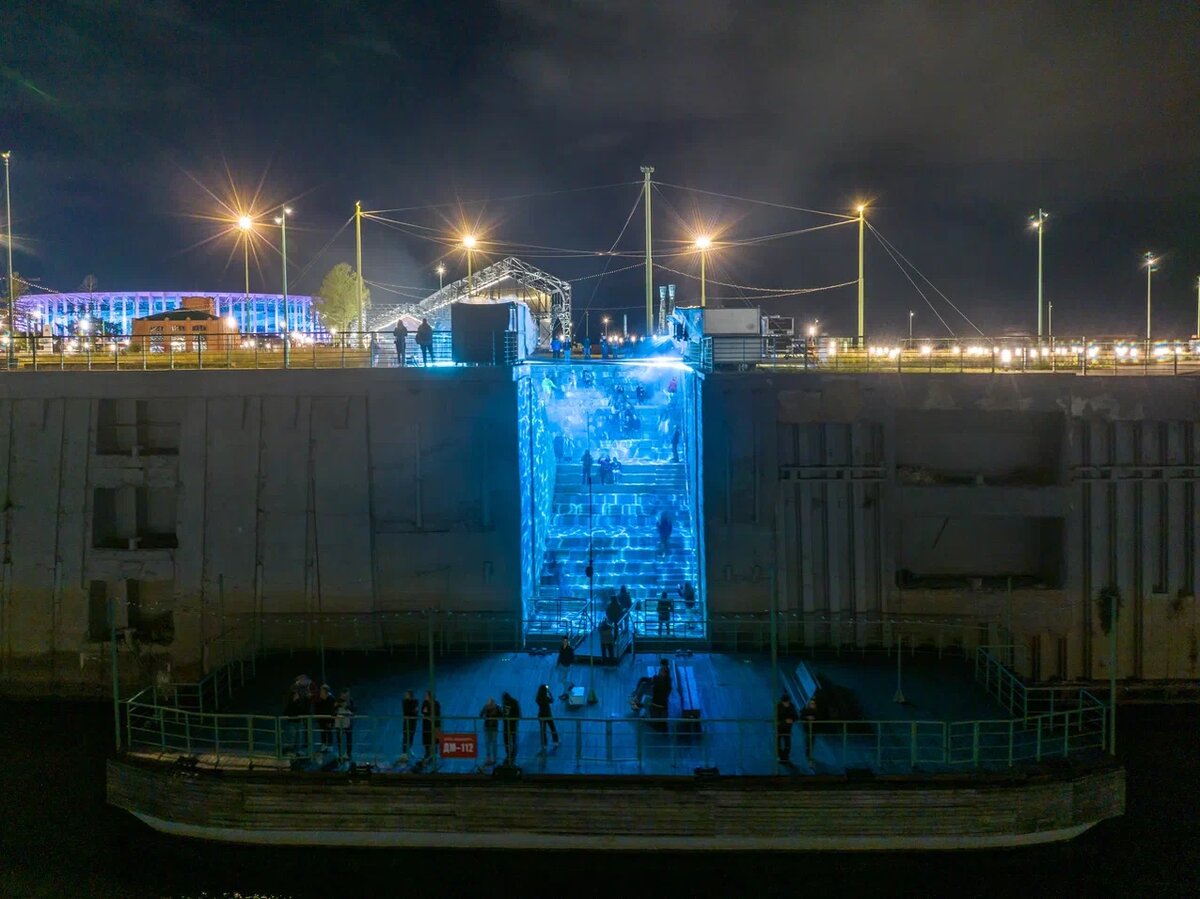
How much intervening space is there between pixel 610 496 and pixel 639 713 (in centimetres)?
958

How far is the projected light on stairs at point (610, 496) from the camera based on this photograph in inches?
790

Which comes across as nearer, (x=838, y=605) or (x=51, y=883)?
(x=51, y=883)

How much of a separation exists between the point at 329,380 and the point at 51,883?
1109 centimetres

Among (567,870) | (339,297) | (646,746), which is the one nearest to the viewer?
(567,870)

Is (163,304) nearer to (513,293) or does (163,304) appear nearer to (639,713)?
(513,293)

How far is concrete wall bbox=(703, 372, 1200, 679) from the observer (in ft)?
64.0

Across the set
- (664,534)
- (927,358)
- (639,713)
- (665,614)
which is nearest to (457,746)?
(639,713)

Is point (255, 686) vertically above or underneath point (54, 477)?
underneath

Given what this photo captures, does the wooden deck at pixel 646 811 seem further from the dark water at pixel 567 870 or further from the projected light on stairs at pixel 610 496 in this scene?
the projected light on stairs at pixel 610 496

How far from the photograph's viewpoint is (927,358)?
24.5 m

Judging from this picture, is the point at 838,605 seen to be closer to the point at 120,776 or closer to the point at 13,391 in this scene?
the point at 120,776

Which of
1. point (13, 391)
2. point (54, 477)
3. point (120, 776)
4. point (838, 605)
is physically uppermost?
point (13, 391)

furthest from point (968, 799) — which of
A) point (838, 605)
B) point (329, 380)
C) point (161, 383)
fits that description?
point (161, 383)

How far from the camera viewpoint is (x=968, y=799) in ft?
41.4
